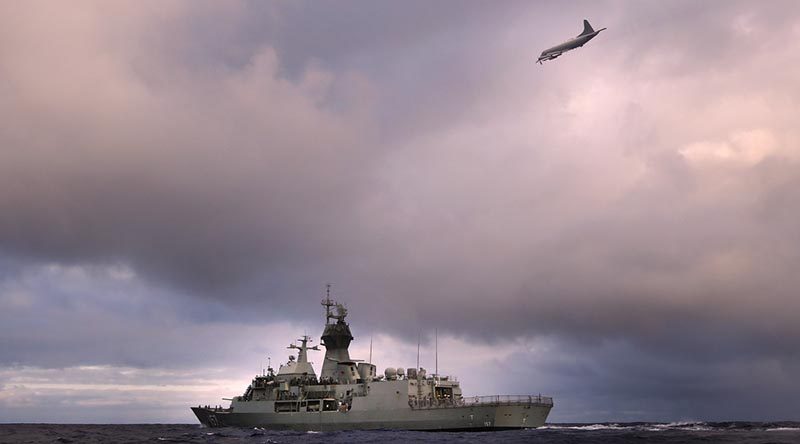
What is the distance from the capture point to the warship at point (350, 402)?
2176 inches

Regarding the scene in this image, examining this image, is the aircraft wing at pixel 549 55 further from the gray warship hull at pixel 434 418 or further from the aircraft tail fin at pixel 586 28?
the gray warship hull at pixel 434 418

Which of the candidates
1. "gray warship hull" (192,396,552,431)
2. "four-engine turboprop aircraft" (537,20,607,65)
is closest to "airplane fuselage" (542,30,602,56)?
"four-engine turboprop aircraft" (537,20,607,65)

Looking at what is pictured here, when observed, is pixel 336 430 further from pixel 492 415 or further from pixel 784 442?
pixel 784 442

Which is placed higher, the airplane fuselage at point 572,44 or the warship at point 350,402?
the airplane fuselage at point 572,44

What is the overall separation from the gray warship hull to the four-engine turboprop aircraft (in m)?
31.0

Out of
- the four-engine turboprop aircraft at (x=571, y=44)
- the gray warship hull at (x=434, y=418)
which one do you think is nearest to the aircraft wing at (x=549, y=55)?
the four-engine turboprop aircraft at (x=571, y=44)

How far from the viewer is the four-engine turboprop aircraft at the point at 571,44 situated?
49.5 meters

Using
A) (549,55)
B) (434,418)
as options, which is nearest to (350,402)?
(434,418)

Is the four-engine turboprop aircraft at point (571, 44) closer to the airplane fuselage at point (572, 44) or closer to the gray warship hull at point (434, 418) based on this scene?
the airplane fuselage at point (572, 44)

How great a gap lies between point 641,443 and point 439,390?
24.0 metres

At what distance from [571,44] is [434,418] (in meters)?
35.3

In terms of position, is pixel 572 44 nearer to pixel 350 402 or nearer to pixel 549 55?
pixel 549 55

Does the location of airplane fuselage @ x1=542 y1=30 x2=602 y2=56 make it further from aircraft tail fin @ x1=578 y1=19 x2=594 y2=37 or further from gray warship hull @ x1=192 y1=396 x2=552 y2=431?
gray warship hull @ x1=192 y1=396 x2=552 y2=431

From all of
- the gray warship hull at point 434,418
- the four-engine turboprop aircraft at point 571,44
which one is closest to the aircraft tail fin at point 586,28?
the four-engine turboprop aircraft at point 571,44
